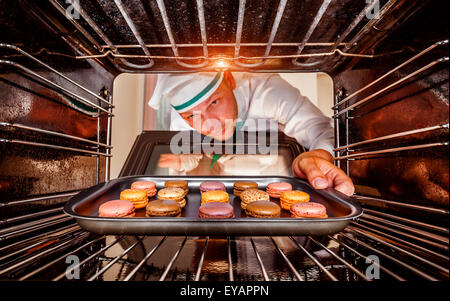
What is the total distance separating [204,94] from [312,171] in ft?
3.69

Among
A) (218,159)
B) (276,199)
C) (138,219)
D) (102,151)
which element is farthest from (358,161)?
(102,151)

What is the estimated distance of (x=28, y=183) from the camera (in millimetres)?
653

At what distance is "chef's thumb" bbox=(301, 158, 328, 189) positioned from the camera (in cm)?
88

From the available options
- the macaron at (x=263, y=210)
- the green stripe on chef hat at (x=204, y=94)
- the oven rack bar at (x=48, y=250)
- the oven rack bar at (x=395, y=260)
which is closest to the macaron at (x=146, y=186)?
the oven rack bar at (x=48, y=250)

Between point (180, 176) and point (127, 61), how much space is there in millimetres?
581

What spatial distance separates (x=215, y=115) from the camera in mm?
1980

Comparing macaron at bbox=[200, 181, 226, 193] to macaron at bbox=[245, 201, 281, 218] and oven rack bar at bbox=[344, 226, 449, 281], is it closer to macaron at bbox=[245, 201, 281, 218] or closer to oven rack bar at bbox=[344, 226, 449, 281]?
macaron at bbox=[245, 201, 281, 218]

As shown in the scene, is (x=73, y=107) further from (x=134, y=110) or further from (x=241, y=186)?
(x=134, y=110)

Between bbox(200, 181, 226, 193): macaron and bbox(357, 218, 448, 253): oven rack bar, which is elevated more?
bbox(200, 181, 226, 193): macaron

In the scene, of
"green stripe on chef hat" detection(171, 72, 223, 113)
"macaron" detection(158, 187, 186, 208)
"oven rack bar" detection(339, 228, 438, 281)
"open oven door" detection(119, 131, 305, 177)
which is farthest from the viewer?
"green stripe on chef hat" detection(171, 72, 223, 113)

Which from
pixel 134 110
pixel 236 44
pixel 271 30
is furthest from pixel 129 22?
pixel 134 110

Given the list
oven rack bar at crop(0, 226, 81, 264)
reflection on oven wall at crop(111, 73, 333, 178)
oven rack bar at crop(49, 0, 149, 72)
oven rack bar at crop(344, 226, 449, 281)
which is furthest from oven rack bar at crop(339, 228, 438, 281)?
reflection on oven wall at crop(111, 73, 333, 178)

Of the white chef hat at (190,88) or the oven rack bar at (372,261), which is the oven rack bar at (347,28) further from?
the white chef hat at (190,88)
